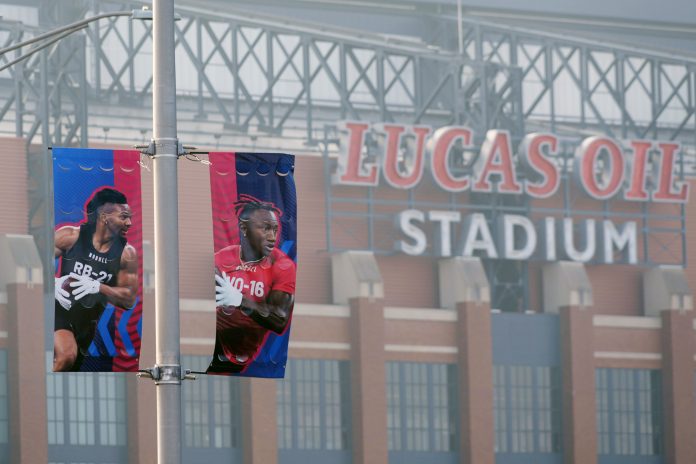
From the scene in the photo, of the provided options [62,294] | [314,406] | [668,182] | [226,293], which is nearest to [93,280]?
[62,294]

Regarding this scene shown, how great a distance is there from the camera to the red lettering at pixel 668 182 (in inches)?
2990

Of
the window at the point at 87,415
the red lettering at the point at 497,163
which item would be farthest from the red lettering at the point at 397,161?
the window at the point at 87,415

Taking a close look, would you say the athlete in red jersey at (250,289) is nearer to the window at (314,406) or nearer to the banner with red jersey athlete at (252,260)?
the banner with red jersey athlete at (252,260)

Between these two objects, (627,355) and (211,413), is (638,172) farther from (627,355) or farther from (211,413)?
(211,413)

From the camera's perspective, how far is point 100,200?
16688 mm

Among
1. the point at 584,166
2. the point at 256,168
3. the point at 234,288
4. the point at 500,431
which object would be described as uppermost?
the point at 584,166

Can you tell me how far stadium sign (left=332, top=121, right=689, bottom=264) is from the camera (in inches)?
2795

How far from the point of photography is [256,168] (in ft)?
55.0

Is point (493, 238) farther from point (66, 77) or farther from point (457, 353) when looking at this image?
point (66, 77)

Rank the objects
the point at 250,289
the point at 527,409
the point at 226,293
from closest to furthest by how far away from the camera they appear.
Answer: the point at 226,293 < the point at 250,289 < the point at 527,409

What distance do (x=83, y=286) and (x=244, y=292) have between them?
148 centimetres

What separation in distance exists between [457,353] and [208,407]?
1025 centimetres

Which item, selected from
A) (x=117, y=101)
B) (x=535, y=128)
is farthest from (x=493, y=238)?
(x=117, y=101)

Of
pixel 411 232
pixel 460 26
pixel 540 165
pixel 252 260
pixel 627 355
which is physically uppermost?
pixel 460 26
